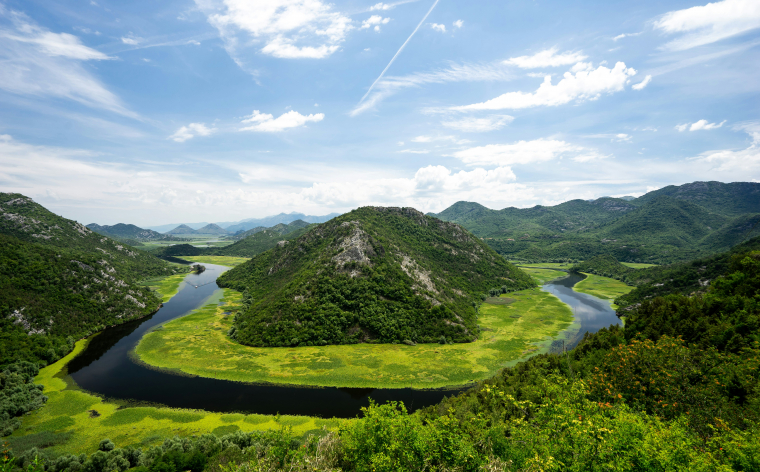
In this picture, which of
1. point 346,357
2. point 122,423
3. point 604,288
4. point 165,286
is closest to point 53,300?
point 122,423

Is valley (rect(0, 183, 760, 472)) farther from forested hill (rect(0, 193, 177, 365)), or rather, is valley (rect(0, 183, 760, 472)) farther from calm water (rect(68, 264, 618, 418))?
forested hill (rect(0, 193, 177, 365))

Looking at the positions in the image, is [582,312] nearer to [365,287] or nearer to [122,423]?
[365,287]

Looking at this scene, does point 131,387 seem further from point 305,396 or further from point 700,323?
point 700,323

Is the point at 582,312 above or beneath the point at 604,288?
above

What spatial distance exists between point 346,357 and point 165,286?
159 meters

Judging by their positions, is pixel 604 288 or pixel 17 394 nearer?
pixel 17 394

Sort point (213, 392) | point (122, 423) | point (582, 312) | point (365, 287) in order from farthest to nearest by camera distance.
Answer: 1. point (582, 312)
2. point (365, 287)
3. point (213, 392)
4. point (122, 423)

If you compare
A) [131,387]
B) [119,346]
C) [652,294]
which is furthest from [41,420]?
[652,294]

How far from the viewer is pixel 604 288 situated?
174 m

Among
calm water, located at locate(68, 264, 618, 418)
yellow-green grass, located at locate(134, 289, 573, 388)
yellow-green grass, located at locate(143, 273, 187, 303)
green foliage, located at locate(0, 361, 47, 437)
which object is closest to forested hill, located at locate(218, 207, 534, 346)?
yellow-green grass, located at locate(134, 289, 573, 388)

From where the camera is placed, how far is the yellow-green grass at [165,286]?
155375 mm

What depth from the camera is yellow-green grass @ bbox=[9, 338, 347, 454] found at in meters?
47.1


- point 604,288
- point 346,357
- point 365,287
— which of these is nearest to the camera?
point 346,357

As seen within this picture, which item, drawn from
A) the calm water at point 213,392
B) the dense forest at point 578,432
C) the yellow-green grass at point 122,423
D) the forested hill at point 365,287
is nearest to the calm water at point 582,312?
the forested hill at point 365,287
